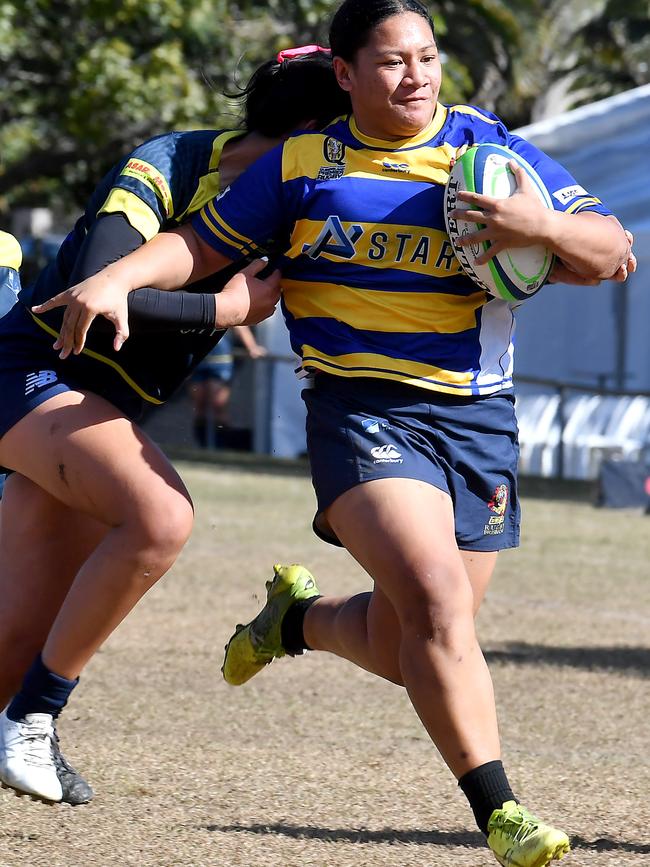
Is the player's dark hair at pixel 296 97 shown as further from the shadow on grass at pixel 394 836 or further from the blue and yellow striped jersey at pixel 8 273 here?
the shadow on grass at pixel 394 836

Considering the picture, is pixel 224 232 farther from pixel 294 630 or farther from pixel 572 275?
pixel 294 630

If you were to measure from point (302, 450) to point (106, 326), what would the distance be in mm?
13180

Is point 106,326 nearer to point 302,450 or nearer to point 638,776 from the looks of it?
point 638,776

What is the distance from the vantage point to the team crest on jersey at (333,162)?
11.6ft

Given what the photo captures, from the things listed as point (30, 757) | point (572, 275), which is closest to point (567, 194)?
point (572, 275)

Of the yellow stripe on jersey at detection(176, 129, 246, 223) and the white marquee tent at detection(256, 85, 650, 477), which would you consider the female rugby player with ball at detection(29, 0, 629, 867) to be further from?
the white marquee tent at detection(256, 85, 650, 477)

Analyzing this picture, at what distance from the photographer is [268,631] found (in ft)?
14.5

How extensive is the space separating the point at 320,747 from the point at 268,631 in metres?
0.66

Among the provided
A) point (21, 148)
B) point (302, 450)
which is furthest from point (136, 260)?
point (21, 148)

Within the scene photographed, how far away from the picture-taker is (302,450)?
54.5ft

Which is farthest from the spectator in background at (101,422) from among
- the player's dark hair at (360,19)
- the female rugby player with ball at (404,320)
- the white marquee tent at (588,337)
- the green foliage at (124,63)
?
the green foliage at (124,63)

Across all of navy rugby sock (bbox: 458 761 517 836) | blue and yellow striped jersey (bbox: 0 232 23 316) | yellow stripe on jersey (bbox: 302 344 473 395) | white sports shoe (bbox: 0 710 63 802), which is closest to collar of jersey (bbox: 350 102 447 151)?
yellow stripe on jersey (bbox: 302 344 473 395)

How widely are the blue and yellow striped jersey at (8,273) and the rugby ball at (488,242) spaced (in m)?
1.63

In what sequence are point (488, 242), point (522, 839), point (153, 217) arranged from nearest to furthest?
point (522, 839) → point (488, 242) → point (153, 217)
